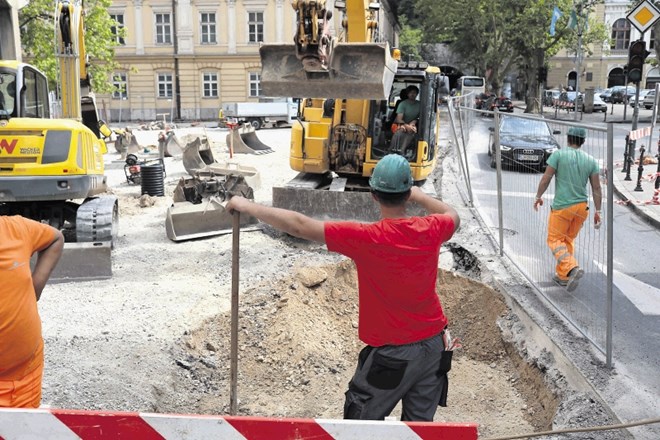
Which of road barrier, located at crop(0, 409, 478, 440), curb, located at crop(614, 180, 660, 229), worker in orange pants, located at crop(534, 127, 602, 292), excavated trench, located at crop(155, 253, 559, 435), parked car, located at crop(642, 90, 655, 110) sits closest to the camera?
road barrier, located at crop(0, 409, 478, 440)

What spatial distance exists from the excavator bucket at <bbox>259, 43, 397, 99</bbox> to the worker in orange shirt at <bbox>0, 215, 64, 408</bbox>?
20.0 feet

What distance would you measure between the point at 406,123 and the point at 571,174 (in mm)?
4963

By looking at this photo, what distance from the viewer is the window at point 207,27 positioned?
48938 millimetres

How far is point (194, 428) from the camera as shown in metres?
2.85

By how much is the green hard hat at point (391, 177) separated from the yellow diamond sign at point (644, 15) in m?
12.7

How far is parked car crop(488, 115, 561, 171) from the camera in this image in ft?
27.0

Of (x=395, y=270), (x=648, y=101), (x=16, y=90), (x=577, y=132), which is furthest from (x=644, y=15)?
(x=648, y=101)

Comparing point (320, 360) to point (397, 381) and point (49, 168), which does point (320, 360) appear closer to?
point (397, 381)

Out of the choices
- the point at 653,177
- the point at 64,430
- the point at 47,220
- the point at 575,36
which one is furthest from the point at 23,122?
the point at 575,36

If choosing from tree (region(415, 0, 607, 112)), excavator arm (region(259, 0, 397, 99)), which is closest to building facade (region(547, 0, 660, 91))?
tree (region(415, 0, 607, 112))

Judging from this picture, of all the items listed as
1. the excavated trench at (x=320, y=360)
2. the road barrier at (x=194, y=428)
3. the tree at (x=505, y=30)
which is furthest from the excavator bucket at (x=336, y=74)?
the tree at (x=505, y=30)

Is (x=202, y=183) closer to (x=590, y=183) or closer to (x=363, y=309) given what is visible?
(x=590, y=183)

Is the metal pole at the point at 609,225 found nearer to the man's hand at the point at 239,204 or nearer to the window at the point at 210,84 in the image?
the man's hand at the point at 239,204

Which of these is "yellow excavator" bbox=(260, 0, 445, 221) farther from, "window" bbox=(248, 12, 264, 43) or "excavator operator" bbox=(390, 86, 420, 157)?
"window" bbox=(248, 12, 264, 43)
